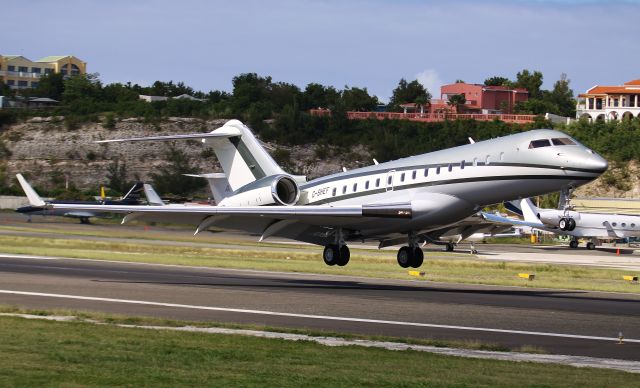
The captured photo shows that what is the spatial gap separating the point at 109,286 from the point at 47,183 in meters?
72.3

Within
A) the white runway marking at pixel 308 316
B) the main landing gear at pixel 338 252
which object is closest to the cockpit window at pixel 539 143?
the main landing gear at pixel 338 252

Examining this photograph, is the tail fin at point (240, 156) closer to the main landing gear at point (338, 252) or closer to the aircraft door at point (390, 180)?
the main landing gear at point (338, 252)

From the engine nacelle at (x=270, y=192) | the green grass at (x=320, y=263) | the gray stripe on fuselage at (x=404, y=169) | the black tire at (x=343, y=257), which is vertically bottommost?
the green grass at (x=320, y=263)

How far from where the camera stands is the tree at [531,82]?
163250mm

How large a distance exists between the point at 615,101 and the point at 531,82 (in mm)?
36589

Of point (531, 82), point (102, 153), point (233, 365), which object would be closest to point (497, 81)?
point (531, 82)

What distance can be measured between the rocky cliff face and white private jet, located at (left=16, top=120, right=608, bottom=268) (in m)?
60.6

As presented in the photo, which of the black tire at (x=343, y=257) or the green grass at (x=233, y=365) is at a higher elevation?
the black tire at (x=343, y=257)

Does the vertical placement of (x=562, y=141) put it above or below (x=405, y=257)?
above

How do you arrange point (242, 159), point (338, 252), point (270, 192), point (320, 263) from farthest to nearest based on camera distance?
point (320, 263) < point (242, 159) < point (270, 192) < point (338, 252)

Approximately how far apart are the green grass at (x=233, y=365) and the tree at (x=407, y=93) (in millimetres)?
119547

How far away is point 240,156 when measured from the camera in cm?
3709

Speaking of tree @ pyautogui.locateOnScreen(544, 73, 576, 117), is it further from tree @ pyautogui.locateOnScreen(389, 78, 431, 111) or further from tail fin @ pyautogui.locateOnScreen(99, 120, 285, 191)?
tail fin @ pyautogui.locateOnScreen(99, 120, 285, 191)

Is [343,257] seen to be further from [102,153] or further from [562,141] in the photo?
[102,153]
